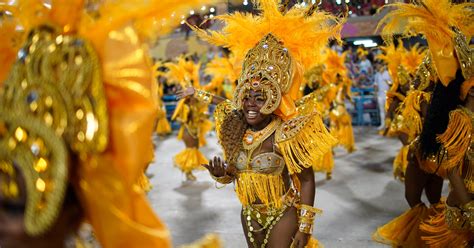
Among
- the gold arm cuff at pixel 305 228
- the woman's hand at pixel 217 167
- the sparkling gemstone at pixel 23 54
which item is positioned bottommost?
the gold arm cuff at pixel 305 228

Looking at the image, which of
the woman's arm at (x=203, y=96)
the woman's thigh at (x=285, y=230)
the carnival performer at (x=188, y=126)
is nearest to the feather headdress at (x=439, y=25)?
the woman's arm at (x=203, y=96)

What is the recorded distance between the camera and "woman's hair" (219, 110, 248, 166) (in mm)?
3775

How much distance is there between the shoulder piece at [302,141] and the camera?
356 cm

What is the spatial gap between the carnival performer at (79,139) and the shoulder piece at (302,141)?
212 cm

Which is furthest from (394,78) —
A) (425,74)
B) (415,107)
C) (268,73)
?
(268,73)

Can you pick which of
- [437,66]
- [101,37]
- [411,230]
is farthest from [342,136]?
[101,37]

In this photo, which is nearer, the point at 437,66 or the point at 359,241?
the point at 437,66

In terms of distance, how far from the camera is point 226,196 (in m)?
8.05

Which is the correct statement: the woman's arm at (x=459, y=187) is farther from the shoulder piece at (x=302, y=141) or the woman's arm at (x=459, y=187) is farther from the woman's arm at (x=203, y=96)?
the woman's arm at (x=203, y=96)

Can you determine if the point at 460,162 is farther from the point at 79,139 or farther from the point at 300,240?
the point at 79,139

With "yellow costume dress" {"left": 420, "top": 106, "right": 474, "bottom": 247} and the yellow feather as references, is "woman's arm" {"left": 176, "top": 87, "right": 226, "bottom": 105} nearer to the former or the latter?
the yellow feather

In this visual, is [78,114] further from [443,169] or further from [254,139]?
[443,169]

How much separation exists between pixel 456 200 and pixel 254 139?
1.60 metres

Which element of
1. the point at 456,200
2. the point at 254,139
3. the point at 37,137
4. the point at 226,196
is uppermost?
the point at 37,137
